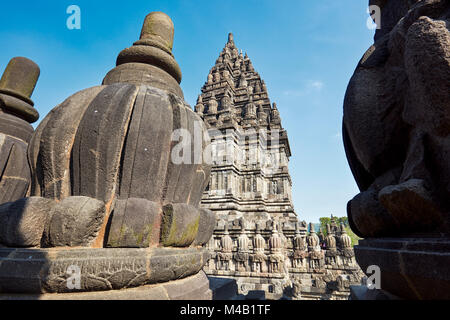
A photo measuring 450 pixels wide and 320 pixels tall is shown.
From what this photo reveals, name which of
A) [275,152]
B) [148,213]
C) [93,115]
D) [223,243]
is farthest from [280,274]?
[275,152]

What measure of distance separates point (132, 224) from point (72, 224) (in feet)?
1.42

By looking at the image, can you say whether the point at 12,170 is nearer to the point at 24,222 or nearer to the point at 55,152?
the point at 55,152

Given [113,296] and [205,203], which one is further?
[205,203]

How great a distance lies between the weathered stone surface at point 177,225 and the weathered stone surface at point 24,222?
37.2 inches

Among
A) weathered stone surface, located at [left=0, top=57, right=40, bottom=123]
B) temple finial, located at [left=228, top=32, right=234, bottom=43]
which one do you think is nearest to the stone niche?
weathered stone surface, located at [left=0, top=57, right=40, bottom=123]

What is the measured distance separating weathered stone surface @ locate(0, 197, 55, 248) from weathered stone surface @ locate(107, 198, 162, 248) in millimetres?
527

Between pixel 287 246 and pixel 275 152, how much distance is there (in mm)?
7313

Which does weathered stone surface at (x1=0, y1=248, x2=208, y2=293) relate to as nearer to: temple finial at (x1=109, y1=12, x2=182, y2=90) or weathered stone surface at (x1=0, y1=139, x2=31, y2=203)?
weathered stone surface at (x1=0, y1=139, x2=31, y2=203)

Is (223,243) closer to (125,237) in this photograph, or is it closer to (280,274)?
(280,274)

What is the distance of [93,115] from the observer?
7.22 ft

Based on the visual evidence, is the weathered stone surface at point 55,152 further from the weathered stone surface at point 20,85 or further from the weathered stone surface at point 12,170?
the weathered stone surface at point 20,85

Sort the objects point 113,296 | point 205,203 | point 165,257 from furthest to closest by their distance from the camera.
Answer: point 205,203 → point 165,257 → point 113,296
